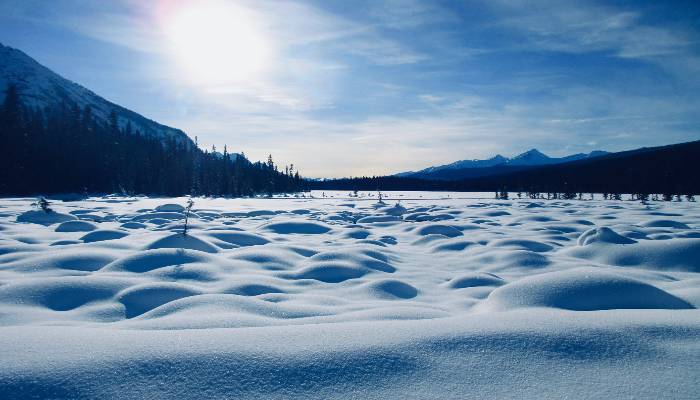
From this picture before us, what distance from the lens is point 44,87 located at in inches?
5507

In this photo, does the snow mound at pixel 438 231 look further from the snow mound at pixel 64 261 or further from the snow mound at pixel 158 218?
the snow mound at pixel 158 218

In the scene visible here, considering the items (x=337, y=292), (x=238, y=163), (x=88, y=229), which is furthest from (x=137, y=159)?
(x=337, y=292)

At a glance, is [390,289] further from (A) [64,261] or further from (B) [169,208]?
(B) [169,208]

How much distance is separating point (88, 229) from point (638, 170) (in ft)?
299

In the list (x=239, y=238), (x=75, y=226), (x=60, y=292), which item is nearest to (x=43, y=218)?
(x=75, y=226)

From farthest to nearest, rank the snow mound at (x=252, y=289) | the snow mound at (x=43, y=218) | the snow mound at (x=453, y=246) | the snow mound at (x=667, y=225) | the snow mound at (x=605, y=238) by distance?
the snow mound at (x=43, y=218) < the snow mound at (x=667, y=225) < the snow mound at (x=453, y=246) < the snow mound at (x=605, y=238) < the snow mound at (x=252, y=289)

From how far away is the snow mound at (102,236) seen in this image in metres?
9.25

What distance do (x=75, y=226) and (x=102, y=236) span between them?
2.65 meters

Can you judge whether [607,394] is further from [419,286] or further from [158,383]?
[419,286]

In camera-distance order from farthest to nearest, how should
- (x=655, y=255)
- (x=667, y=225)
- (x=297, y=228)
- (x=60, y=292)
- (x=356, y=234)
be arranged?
1. (x=297, y=228)
2. (x=667, y=225)
3. (x=356, y=234)
4. (x=655, y=255)
5. (x=60, y=292)

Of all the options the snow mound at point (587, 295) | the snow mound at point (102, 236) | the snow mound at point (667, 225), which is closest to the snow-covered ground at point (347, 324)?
the snow mound at point (587, 295)

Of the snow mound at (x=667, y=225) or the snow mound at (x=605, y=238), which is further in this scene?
the snow mound at (x=667, y=225)

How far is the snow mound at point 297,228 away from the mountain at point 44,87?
13015 cm

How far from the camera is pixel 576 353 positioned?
7.14 ft
